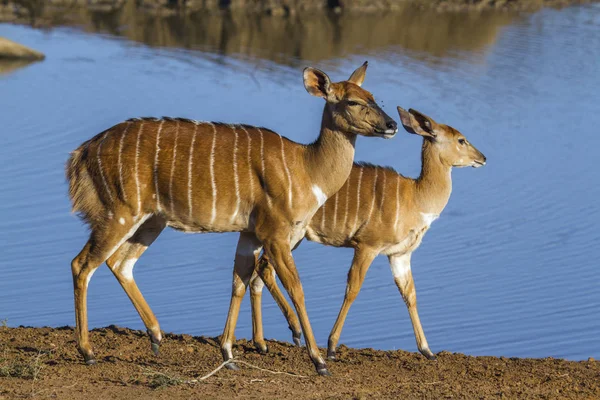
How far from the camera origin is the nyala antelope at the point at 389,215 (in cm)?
846

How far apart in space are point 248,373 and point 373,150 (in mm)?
8261

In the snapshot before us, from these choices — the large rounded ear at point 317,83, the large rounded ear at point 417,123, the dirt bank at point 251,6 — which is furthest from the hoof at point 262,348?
the dirt bank at point 251,6

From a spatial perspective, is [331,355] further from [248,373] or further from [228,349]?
[248,373]

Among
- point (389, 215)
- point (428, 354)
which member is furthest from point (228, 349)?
point (389, 215)

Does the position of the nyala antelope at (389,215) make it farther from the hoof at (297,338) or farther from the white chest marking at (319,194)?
the white chest marking at (319,194)

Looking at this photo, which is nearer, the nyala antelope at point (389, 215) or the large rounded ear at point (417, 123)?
the nyala antelope at point (389, 215)

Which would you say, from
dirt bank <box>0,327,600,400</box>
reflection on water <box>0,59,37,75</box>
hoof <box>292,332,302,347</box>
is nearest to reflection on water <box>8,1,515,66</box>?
reflection on water <box>0,59,37,75</box>

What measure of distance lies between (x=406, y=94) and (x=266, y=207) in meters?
11.4

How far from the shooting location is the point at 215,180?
25.2 ft

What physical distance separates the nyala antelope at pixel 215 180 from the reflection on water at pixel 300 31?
14.2 metres

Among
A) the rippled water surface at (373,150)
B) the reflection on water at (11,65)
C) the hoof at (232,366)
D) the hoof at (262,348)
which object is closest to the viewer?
the hoof at (232,366)

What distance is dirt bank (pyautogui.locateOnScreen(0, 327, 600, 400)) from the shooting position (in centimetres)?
673

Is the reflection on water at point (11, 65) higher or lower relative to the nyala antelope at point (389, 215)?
lower

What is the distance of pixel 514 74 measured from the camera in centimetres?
2116
